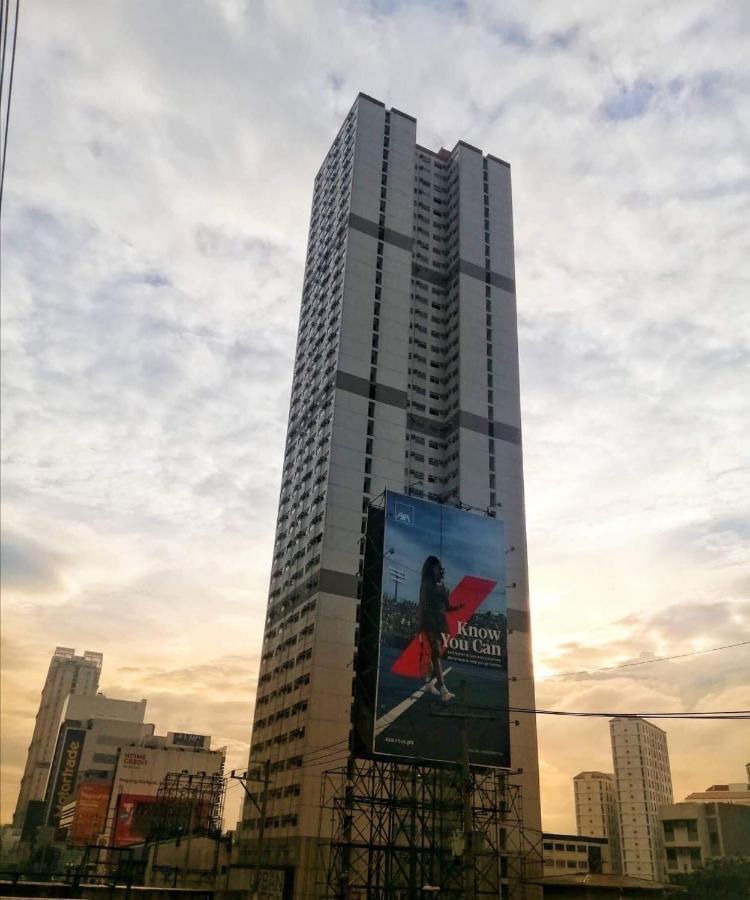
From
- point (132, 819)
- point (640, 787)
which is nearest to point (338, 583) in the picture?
point (132, 819)

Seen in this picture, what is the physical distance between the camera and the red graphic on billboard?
5747 centimetres

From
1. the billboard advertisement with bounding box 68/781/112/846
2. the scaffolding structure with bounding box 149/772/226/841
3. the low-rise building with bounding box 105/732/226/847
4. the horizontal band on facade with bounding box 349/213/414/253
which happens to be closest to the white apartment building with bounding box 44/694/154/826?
the low-rise building with bounding box 105/732/226/847

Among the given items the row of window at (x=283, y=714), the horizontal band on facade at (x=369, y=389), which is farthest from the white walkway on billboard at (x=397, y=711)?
the horizontal band on facade at (x=369, y=389)

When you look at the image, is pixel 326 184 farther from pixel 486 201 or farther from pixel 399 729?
pixel 399 729

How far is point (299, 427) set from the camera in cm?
9512

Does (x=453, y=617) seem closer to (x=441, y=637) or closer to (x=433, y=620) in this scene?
(x=433, y=620)

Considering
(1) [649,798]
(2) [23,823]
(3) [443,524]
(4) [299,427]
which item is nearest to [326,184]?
(4) [299,427]

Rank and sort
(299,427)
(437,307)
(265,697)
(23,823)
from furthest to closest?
(23,823)
(437,307)
(299,427)
(265,697)

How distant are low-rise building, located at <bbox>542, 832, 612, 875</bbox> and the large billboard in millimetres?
71490

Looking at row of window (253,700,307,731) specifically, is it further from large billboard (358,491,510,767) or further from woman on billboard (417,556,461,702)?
woman on billboard (417,556,461,702)

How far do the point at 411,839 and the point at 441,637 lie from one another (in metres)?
14.4

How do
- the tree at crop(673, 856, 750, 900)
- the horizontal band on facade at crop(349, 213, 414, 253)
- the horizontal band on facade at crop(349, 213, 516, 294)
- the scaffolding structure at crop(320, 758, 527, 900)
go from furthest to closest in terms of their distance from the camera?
the horizontal band on facade at crop(349, 213, 516, 294) → the horizontal band on facade at crop(349, 213, 414, 253) → the scaffolding structure at crop(320, 758, 527, 900) → the tree at crop(673, 856, 750, 900)

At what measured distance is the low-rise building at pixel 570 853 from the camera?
380 ft

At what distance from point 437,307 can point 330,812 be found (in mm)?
62732
